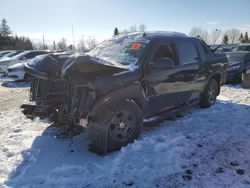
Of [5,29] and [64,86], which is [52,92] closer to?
[64,86]

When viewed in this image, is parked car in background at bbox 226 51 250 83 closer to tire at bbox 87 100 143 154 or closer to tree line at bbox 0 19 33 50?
tire at bbox 87 100 143 154

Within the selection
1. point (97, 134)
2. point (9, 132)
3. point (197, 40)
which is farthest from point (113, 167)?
point (197, 40)

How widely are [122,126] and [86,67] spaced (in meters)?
1.13

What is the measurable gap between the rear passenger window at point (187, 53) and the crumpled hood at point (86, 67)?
206cm

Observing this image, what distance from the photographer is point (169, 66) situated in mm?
4742

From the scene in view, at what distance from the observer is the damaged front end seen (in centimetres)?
381

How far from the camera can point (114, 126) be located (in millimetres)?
4129

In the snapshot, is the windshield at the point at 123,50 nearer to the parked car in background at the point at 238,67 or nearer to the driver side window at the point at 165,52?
the driver side window at the point at 165,52

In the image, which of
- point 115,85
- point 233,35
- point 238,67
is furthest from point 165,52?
point 233,35

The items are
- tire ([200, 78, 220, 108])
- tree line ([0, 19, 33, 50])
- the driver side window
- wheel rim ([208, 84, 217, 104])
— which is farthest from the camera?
tree line ([0, 19, 33, 50])

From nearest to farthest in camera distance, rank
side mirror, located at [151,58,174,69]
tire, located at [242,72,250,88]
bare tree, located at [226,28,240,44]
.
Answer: side mirror, located at [151,58,174,69] → tire, located at [242,72,250,88] → bare tree, located at [226,28,240,44]

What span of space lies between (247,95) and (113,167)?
6.31 metres

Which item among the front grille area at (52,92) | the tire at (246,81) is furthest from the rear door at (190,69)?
the tire at (246,81)

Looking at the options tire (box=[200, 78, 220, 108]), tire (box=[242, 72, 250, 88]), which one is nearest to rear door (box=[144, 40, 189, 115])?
tire (box=[200, 78, 220, 108])
